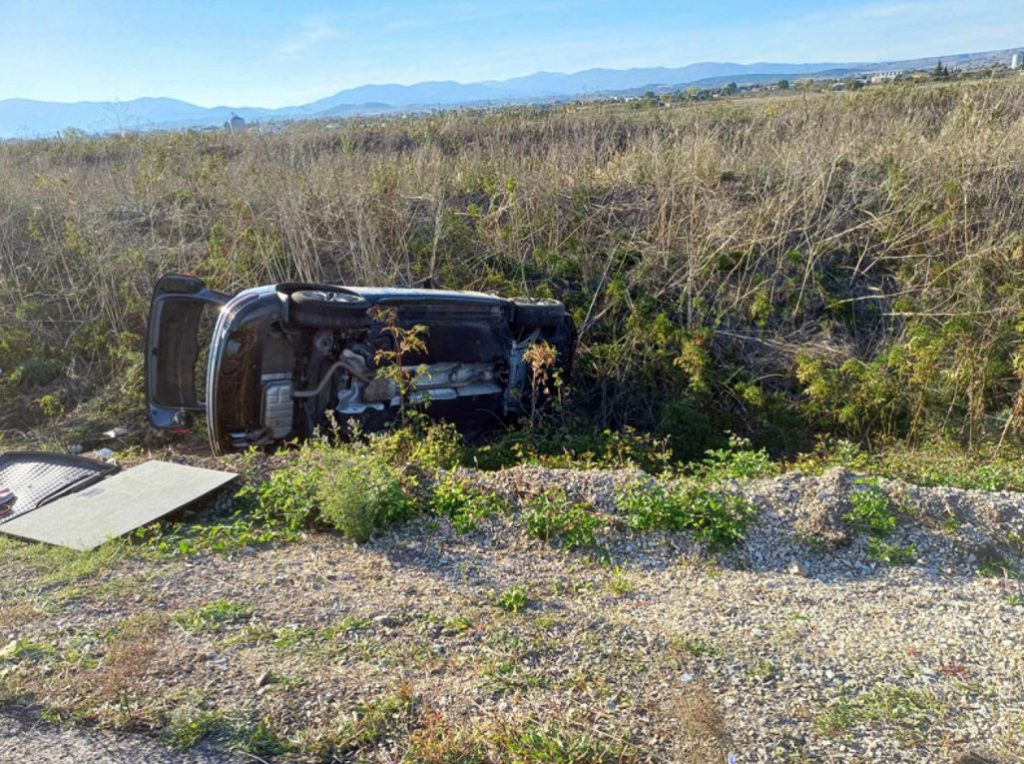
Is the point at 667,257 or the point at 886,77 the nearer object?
the point at 667,257

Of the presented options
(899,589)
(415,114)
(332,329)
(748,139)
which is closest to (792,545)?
(899,589)

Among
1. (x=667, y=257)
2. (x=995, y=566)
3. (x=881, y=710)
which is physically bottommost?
(x=995, y=566)

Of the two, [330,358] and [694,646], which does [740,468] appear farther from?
[330,358]

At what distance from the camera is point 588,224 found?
31.1ft

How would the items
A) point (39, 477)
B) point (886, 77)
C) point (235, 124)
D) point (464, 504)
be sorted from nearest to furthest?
point (464, 504) < point (39, 477) < point (235, 124) < point (886, 77)

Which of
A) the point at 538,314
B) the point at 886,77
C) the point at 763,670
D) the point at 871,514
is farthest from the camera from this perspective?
the point at 886,77

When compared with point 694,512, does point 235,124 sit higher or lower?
higher

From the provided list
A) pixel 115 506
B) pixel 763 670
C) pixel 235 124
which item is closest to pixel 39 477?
pixel 115 506

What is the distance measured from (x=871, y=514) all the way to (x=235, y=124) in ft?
46.9

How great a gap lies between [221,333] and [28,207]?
24.7ft

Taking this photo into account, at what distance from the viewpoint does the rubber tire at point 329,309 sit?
5246 mm

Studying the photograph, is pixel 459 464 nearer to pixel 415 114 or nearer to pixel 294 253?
pixel 294 253

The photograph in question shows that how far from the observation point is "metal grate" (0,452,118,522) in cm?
514

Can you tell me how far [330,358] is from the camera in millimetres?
5559
